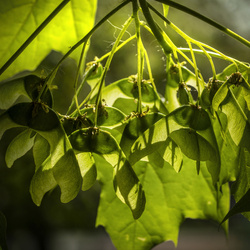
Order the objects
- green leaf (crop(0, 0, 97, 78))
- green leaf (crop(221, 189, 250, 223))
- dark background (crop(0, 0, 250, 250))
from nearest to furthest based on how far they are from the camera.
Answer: green leaf (crop(221, 189, 250, 223)) < green leaf (crop(0, 0, 97, 78)) < dark background (crop(0, 0, 250, 250))

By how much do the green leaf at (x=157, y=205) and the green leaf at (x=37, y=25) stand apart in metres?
0.19

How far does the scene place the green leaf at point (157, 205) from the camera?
57 centimetres

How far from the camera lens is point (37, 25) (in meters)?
0.50

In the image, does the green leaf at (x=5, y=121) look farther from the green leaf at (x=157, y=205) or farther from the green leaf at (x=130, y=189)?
the green leaf at (x=157, y=205)

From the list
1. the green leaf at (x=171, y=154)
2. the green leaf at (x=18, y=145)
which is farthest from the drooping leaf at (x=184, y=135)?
the green leaf at (x=18, y=145)

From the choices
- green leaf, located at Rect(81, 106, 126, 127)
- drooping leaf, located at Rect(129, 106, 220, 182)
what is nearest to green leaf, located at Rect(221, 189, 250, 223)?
drooping leaf, located at Rect(129, 106, 220, 182)

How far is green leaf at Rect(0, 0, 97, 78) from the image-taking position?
49 centimetres

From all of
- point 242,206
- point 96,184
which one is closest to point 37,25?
point 242,206

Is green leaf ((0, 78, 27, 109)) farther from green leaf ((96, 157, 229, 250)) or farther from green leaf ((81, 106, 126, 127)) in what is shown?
green leaf ((96, 157, 229, 250))

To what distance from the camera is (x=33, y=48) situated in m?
0.53

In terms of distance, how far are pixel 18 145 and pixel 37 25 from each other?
187 mm

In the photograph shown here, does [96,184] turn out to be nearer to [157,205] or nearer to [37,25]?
[157,205]

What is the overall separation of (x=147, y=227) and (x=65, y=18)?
13.1 inches

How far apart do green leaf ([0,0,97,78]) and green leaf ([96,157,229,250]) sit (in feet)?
0.62
